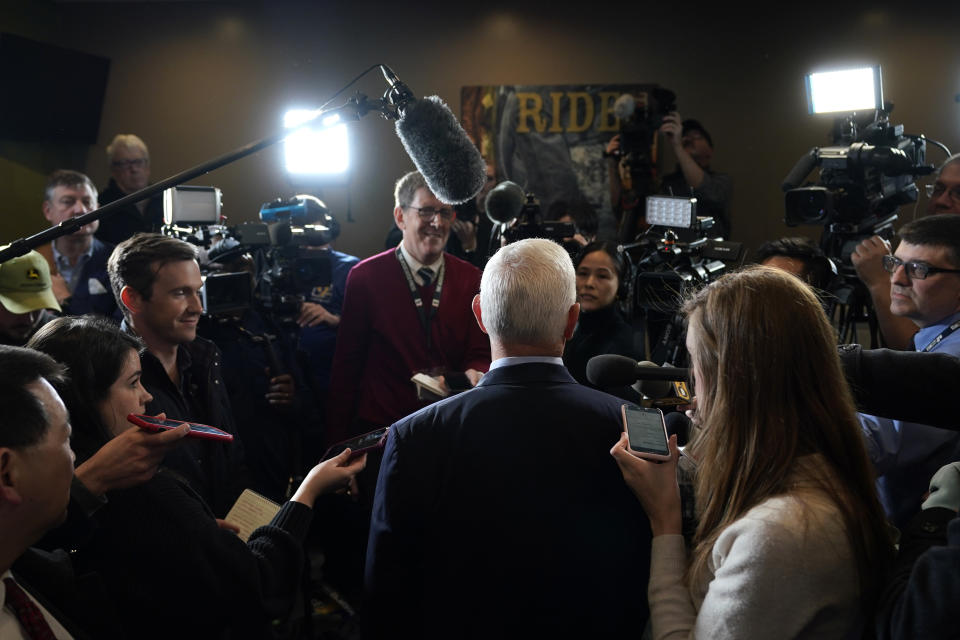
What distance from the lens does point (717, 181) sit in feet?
15.4

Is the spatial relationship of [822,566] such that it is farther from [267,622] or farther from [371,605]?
[267,622]

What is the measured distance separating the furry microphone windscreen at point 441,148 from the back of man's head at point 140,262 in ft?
2.84

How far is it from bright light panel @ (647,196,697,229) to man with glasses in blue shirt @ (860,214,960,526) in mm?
759

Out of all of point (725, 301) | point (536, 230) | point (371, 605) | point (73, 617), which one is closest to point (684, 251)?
point (536, 230)

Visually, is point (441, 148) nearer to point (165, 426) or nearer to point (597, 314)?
point (165, 426)

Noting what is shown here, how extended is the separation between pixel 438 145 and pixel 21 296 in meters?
1.56

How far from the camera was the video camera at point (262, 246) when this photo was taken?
3027mm

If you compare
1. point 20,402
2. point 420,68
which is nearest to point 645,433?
point 20,402

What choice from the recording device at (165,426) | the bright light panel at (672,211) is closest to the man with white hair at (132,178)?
the bright light panel at (672,211)

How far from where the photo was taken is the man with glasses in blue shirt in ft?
5.76

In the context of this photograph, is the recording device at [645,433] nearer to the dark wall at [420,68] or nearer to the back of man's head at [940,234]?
the back of man's head at [940,234]

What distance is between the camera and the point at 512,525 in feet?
4.35

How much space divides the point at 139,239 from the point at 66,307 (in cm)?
155

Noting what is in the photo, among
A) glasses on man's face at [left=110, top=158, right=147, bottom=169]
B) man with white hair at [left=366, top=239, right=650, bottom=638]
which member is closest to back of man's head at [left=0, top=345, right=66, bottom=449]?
man with white hair at [left=366, top=239, right=650, bottom=638]
